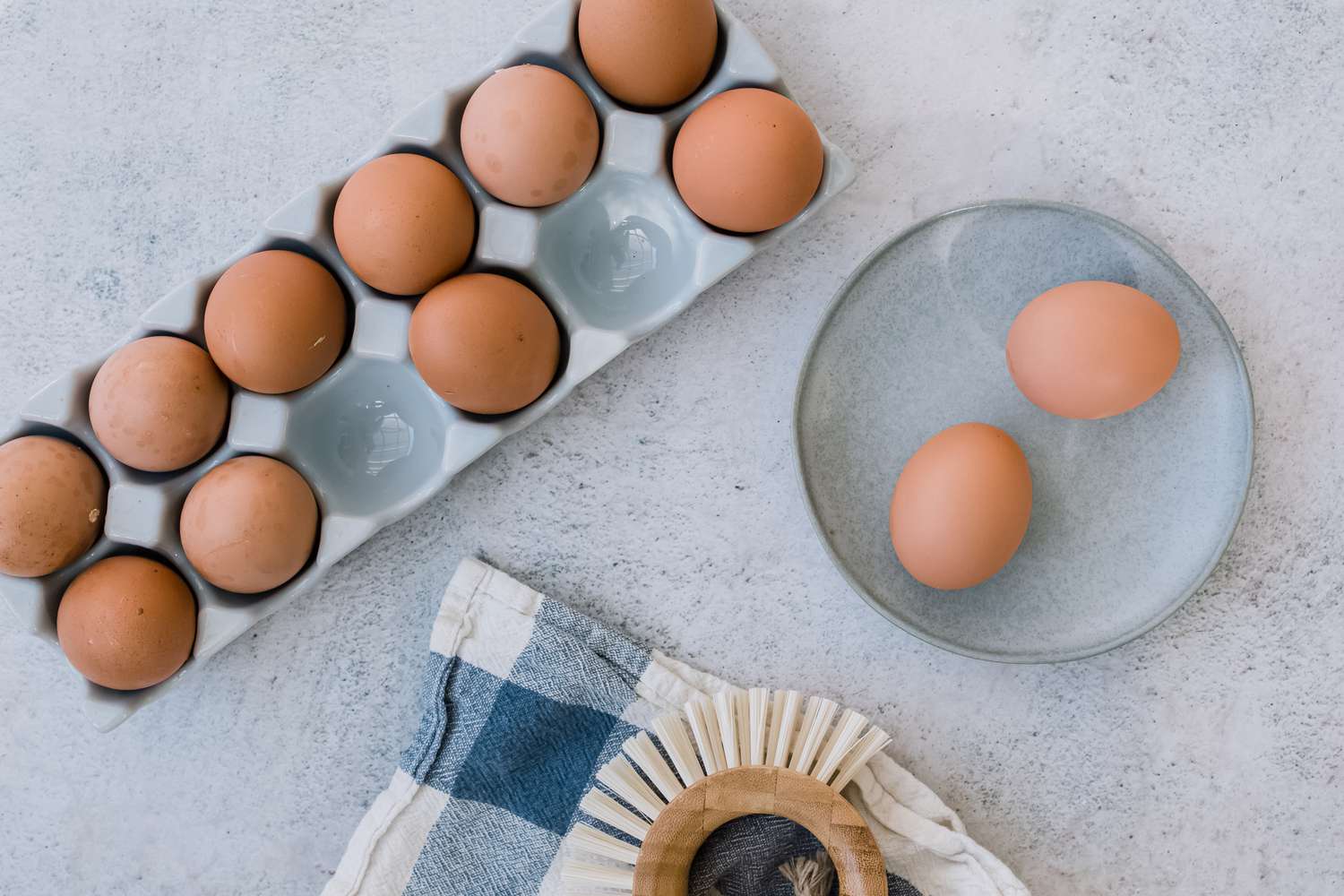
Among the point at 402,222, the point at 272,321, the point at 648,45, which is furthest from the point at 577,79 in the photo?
the point at 272,321

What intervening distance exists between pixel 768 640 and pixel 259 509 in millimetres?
445

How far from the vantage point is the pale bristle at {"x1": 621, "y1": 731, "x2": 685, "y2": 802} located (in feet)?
2.58

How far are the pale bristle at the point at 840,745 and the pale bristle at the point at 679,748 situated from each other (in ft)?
0.32

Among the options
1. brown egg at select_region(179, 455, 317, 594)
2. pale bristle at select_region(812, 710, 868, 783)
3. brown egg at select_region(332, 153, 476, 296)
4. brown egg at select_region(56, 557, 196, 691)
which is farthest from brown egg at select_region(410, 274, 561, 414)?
pale bristle at select_region(812, 710, 868, 783)

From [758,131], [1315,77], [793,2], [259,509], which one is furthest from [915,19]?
[259,509]

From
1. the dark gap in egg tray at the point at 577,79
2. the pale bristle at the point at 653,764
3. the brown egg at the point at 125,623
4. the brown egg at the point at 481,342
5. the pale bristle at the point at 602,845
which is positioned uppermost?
the dark gap in egg tray at the point at 577,79

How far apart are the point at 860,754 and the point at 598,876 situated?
0.24 metres

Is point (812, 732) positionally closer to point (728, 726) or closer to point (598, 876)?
point (728, 726)

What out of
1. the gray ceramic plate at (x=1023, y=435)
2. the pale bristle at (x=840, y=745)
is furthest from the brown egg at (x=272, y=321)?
the pale bristle at (x=840, y=745)

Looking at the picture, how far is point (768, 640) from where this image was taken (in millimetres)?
875

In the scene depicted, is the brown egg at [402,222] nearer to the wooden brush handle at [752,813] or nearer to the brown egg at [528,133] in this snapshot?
the brown egg at [528,133]

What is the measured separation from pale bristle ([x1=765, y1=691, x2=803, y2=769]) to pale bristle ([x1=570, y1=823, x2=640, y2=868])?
133mm

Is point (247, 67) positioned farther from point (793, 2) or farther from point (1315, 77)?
point (1315, 77)

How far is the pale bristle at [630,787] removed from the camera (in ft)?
2.58
